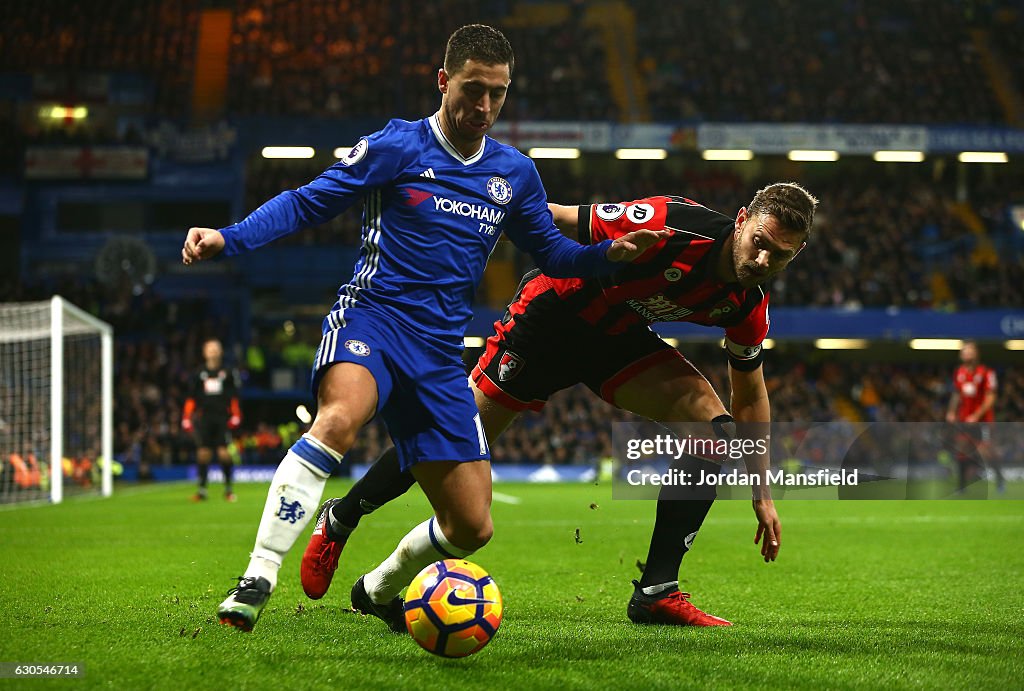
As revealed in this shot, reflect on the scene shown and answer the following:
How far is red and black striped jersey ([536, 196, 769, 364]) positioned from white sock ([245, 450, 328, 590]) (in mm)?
1800

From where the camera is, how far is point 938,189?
32219 millimetres

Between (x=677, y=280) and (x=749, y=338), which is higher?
(x=677, y=280)

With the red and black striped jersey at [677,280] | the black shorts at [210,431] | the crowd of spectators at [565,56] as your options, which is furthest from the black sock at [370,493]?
the crowd of spectators at [565,56]

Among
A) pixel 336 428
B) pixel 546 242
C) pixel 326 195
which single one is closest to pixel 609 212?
pixel 546 242

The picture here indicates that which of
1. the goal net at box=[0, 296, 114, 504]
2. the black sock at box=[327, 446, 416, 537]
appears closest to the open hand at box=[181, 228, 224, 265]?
the black sock at box=[327, 446, 416, 537]

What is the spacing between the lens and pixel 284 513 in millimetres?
3650

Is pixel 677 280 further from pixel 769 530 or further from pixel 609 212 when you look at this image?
pixel 769 530

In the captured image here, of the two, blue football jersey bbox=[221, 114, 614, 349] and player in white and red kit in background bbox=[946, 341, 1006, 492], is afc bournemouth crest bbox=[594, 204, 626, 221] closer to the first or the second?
blue football jersey bbox=[221, 114, 614, 349]

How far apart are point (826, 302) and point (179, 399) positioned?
52.0ft

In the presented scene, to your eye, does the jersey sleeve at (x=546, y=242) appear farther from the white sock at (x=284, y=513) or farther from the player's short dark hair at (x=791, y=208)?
the white sock at (x=284, y=513)

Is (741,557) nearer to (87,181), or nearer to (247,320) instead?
(247,320)

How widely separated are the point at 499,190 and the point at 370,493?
1528 millimetres

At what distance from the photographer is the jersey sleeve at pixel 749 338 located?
200 inches

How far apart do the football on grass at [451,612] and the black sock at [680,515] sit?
52.7 inches
